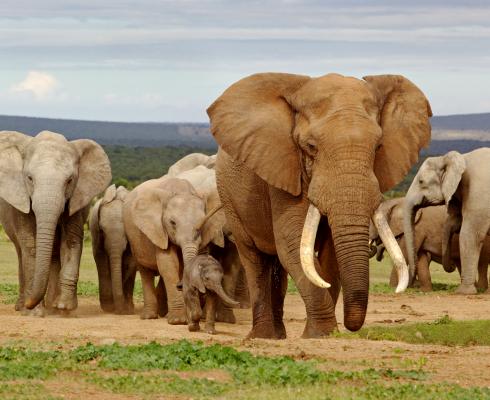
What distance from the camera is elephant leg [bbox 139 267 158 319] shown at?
60.2ft

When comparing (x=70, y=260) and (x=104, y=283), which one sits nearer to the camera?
(x=70, y=260)

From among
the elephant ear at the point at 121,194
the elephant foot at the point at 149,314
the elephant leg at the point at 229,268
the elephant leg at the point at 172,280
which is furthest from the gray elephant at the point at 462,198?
the elephant leg at the point at 172,280

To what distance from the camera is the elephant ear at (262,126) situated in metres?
13.0

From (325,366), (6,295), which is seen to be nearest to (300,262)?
(325,366)

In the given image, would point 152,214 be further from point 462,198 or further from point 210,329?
point 462,198

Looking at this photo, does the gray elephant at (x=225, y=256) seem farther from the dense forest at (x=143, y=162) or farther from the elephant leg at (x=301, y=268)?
the dense forest at (x=143, y=162)

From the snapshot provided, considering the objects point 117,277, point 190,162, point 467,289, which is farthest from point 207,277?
point 190,162

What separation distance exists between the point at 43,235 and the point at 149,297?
2011mm

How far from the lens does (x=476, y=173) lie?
2338 cm

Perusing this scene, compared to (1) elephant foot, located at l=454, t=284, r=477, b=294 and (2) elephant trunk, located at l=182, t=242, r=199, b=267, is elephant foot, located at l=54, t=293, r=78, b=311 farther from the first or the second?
(1) elephant foot, located at l=454, t=284, r=477, b=294

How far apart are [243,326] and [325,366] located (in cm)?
653

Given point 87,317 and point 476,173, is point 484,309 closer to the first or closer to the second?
point 476,173

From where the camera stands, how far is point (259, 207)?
14.1 m

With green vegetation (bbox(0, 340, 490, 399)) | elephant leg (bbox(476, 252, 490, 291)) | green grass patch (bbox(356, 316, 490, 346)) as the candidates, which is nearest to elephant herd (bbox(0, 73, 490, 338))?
elephant leg (bbox(476, 252, 490, 291))
